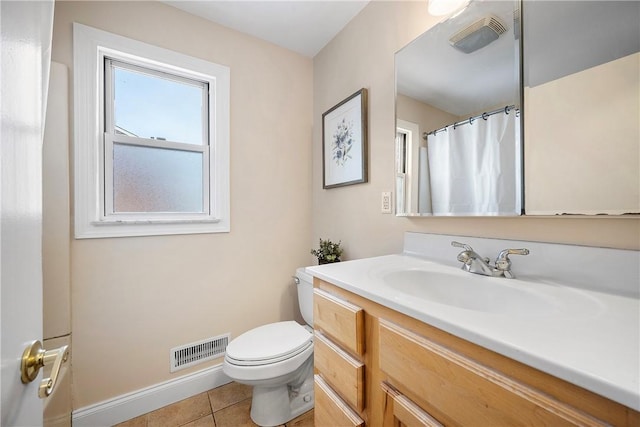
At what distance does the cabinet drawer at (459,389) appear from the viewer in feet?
1.25

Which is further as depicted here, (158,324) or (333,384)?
(158,324)

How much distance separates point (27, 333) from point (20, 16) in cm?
49

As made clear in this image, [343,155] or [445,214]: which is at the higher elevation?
[343,155]

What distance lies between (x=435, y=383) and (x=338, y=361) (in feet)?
Answer: 1.16

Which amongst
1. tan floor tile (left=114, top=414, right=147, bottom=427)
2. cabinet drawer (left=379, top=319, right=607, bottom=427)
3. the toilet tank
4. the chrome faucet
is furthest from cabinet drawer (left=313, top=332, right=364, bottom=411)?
tan floor tile (left=114, top=414, right=147, bottom=427)

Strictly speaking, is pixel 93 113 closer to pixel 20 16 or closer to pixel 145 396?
pixel 20 16

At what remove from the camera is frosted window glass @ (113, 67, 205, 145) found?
4.79ft

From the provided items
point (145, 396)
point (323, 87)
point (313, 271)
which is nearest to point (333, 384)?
point (313, 271)

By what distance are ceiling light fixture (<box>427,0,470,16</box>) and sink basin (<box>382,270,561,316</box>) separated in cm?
107

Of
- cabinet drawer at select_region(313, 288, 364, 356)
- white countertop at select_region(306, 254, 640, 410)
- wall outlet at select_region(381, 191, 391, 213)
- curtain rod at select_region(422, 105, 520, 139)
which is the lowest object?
cabinet drawer at select_region(313, 288, 364, 356)

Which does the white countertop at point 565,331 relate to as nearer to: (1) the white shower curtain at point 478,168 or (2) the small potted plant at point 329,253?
(1) the white shower curtain at point 478,168

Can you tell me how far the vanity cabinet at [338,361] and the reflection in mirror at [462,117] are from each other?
629 millimetres

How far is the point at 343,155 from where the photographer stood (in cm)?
162

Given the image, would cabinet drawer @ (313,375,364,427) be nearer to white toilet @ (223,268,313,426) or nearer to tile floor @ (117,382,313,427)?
white toilet @ (223,268,313,426)
